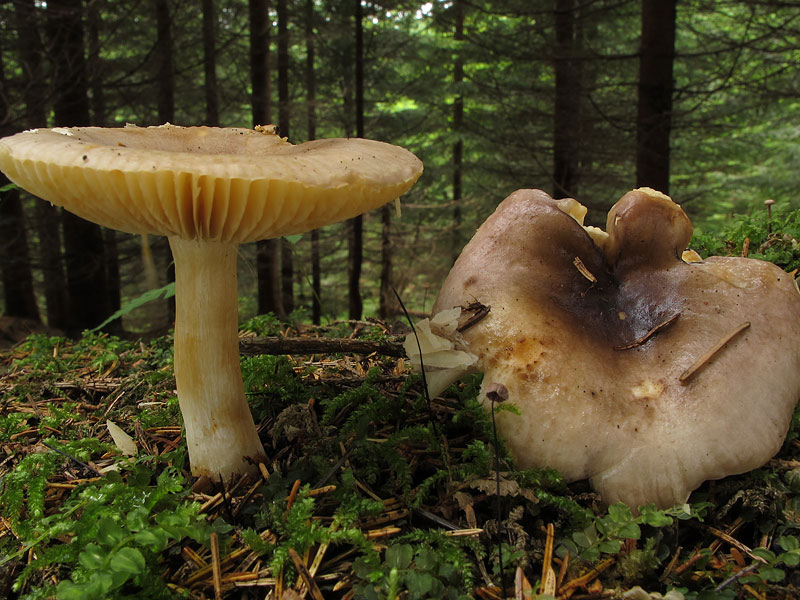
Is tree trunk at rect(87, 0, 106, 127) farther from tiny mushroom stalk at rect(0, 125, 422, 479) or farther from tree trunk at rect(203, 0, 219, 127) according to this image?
tiny mushroom stalk at rect(0, 125, 422, 479)

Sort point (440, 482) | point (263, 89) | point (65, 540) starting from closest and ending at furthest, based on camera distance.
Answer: point (65, 540)
point (440, 482)
point (263, 89)

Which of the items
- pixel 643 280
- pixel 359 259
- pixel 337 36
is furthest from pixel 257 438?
pixel 337 36

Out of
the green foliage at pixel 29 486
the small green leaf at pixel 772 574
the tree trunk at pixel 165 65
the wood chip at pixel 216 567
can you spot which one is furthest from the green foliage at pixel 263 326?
the tree trunk at pixel 165 65

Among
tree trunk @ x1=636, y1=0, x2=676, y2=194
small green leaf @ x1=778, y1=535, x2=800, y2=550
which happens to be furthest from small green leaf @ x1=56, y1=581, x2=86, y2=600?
tree trunk @ x1=636, y1=0, x2=676, y2=194

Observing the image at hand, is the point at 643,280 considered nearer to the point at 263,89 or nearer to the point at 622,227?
the point at 622,227

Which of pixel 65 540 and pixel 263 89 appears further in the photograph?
pixel 263 89
